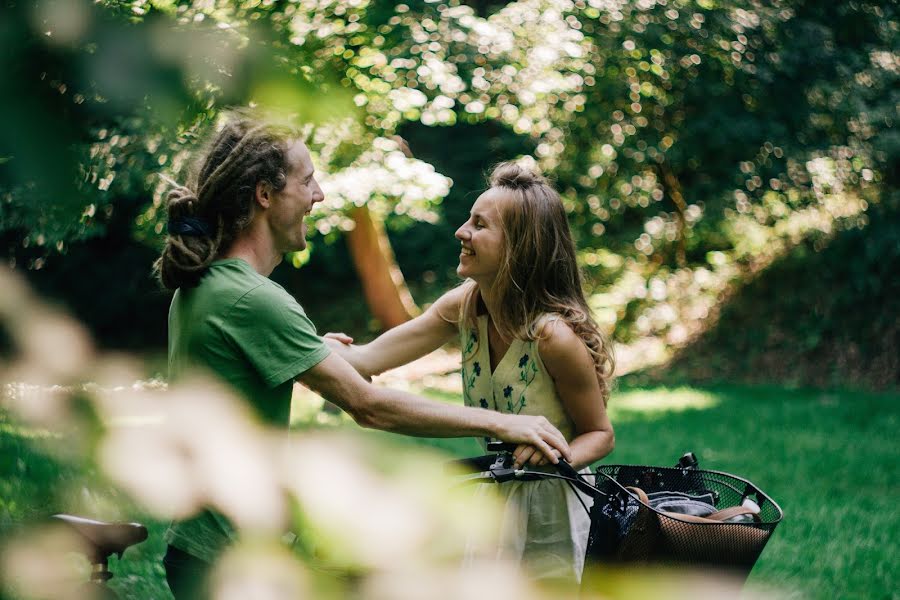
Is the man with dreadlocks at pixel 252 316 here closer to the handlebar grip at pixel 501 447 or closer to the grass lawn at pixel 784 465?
the handlebar grip at pixel 501 447

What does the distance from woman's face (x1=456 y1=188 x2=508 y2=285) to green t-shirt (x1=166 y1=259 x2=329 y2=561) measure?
80 cm

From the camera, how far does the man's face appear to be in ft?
7.73

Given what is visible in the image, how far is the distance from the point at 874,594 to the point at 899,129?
780 centimetres

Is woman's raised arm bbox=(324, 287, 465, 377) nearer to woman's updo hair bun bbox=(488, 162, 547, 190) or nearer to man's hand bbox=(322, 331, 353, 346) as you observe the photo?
man's hand bbox=(322, 331, 353, 346)

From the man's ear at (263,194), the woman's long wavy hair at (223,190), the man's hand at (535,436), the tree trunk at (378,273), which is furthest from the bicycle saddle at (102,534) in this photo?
the tree trunk at (378,273)

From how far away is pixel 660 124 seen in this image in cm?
1338

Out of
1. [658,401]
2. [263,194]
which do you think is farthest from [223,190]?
[658,401]

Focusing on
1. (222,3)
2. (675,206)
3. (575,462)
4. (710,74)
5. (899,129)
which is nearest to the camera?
(222,3)

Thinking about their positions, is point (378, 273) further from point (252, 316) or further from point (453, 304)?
point (252, 316)

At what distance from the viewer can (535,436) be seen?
2322mm

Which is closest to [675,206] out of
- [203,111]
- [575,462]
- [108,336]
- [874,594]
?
[108,336]

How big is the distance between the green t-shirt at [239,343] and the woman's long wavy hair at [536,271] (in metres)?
0.82

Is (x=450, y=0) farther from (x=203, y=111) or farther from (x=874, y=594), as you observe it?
(x=203, y=111)

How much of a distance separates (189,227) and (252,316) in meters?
0.28
